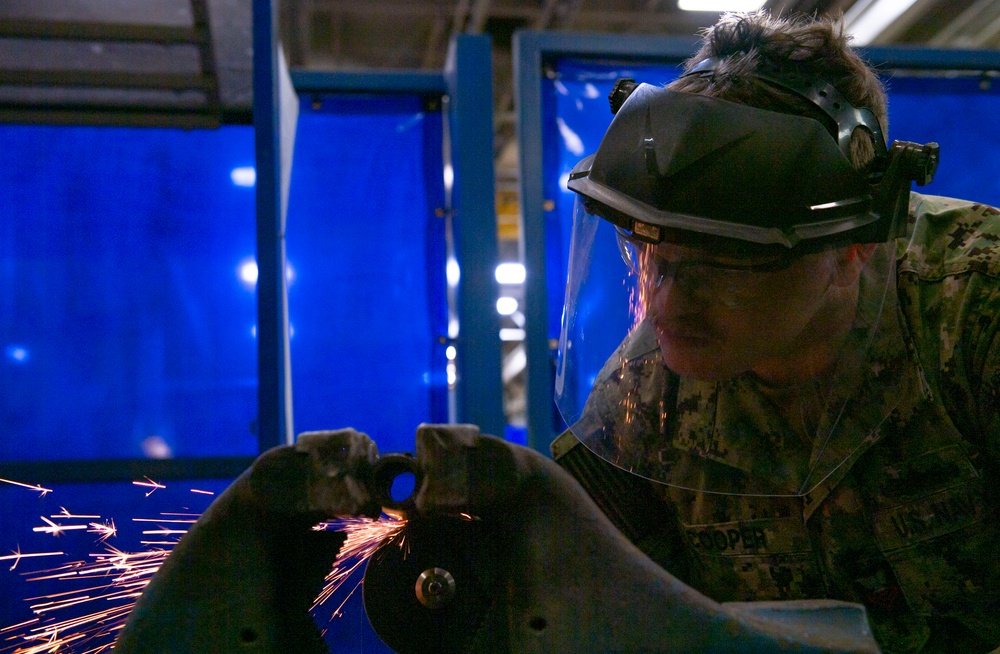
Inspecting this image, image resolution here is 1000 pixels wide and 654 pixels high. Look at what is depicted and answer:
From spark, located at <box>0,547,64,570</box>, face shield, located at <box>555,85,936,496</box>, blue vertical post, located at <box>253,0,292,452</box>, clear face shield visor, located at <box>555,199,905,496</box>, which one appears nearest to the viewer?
face shield, located at <box>555,85,936,496</box>

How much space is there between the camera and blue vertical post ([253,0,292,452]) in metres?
2.30

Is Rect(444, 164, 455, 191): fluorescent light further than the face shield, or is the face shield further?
Rect(444, 164, 455, 191): fluorescent light

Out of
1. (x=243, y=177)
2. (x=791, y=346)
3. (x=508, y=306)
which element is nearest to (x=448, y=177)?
(x=243, y=177)

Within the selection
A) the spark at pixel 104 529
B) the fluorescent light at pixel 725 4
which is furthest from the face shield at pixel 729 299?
the fluorescent light at pixel 725 4

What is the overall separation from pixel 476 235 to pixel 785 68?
140cm

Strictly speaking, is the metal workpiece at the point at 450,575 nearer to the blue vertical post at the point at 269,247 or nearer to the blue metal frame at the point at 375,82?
the blue vertical post at the point at 269,247

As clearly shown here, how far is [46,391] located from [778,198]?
241 cm

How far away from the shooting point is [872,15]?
14.4 feet

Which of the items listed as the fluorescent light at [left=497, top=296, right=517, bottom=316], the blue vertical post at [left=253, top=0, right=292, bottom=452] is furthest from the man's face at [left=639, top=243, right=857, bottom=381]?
the fluorescent light at [left=497, top=296, right=517, bottom=316]

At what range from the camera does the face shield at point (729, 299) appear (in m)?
1.19

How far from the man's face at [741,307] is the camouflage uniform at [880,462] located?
4.6 inches

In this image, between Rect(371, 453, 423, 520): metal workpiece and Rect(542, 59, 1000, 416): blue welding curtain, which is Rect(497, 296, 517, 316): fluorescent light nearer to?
Rect(542, 59, 1000, 416): blue welding curtain

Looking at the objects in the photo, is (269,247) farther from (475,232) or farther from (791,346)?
(791,346)

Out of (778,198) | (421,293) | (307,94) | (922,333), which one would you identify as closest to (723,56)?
(778,198)
